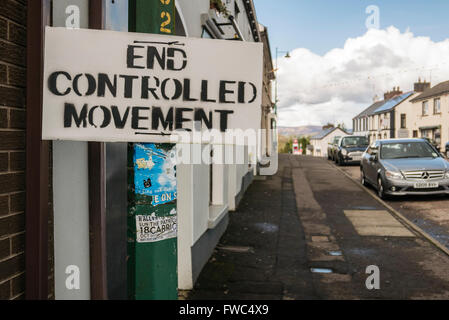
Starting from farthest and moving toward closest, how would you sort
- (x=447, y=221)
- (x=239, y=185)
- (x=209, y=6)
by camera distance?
(x=239, y=185)
(x=447, y=221)
(x=209, y=6)

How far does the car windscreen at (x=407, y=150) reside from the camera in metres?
11.8

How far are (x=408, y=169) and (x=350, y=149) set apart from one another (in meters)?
12.5

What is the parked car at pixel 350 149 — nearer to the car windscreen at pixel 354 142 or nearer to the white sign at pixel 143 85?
the car windscreen at pixel 354 142

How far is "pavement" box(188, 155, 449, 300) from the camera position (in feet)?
16.3

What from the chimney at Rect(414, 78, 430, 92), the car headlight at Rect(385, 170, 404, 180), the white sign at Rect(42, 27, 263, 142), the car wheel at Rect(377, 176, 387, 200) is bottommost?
the car wheel at Rect(377, 176, 387, 200)

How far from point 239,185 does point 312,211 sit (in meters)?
2.22

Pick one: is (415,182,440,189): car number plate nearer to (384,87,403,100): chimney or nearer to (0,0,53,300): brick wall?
(0,0,53,300): brick wall

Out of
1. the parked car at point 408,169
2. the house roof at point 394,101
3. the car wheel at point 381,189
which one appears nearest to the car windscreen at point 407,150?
the parked car at point 408,169

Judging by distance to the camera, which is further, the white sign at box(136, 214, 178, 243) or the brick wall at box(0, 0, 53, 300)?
the white sign at box(136, 214, 178, 243)

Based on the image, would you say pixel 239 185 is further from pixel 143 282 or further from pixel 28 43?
pixel 28 43

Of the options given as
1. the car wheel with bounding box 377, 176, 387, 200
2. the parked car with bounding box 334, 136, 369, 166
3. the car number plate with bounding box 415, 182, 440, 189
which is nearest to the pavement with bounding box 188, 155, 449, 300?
the car wheel with bounding box 377, 176, 387, 200

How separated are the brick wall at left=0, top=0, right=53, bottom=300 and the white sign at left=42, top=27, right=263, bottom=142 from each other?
0.16 m

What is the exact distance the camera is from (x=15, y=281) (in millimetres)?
2252
